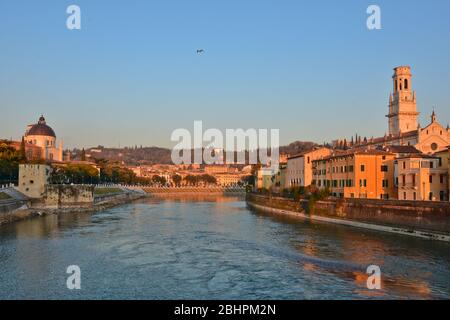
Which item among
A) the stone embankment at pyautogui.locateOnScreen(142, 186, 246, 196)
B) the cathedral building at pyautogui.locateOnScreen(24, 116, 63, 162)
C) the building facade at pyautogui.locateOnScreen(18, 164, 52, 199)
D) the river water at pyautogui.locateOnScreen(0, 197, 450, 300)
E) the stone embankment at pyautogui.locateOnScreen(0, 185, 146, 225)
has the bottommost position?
the stone embankment at pyautogui.locateOnScreen(142, 186, 246, 196)

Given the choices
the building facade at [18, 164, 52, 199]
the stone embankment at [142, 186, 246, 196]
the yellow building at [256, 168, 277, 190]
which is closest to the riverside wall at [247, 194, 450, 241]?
the building facade at [18, 164, 52, 199]

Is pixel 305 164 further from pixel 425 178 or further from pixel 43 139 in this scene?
pixel 43 139

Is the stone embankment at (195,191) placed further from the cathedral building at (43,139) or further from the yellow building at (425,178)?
the yellow building at (425,178)

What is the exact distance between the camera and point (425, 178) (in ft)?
120

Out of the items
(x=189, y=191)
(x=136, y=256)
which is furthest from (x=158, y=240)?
(x=189, y=191)

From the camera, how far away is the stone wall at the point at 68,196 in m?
55.0

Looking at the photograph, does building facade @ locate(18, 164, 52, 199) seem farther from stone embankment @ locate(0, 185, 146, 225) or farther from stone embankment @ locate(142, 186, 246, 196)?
stone embankment @ locate(142, 186, 246, 196)

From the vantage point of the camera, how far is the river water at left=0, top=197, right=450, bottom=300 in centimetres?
1727

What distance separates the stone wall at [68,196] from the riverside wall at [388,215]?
2812 centimetres

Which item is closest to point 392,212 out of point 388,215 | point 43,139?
point 388,215

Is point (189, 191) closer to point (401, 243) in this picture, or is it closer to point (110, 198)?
point (110, 198)

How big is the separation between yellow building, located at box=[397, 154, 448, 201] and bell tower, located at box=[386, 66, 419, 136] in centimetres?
4140

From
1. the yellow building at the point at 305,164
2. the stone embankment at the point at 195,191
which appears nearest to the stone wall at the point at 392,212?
the yellow building at the point at 305,164

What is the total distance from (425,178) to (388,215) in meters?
5.63
